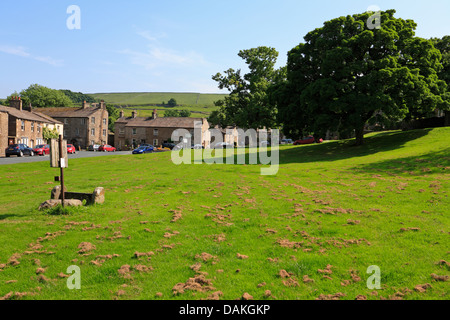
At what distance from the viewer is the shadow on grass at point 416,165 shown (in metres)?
19.2

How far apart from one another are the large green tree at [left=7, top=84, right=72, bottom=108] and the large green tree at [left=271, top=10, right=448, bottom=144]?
372ft

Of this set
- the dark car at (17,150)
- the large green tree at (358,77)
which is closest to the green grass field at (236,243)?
the large green tree at (358,77)

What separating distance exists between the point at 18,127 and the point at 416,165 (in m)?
68.6

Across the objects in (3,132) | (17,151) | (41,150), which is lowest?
(17,151)

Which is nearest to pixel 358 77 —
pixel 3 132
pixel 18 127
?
pixel 3 132

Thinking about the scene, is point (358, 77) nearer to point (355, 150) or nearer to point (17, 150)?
point (355, 150)

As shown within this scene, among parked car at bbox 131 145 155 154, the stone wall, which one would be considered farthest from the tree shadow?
the stone wall

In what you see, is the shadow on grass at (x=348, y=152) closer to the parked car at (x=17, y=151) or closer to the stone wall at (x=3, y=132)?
the parked car at (x=17, y=151)

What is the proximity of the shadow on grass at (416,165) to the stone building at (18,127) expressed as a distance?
2418 inches

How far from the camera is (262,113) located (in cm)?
5528

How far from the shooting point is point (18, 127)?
2350 inches
